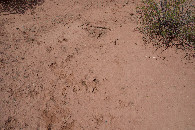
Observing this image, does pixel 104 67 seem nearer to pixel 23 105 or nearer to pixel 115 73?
pixel 115 73

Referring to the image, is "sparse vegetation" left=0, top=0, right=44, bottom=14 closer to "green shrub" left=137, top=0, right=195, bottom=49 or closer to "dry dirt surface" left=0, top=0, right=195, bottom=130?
"dry dirt surface" left=0, top=0, right=195, bottom=130

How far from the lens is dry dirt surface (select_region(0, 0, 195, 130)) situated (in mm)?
2727

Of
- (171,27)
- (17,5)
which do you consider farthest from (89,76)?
(17,5)

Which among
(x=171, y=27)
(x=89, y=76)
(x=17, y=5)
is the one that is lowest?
(x=89, y=76)

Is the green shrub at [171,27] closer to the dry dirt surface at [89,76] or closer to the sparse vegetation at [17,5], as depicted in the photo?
the dry dirt surface at [89,76]

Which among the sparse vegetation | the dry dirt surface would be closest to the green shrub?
the dry dirt surface

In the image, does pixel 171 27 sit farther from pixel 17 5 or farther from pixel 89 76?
pixel 17 5


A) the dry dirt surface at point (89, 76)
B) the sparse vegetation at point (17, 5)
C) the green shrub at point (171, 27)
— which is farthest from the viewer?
the sparse vegetation at point (17, 5)

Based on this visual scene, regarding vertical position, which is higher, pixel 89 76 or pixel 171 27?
pixel 171 27

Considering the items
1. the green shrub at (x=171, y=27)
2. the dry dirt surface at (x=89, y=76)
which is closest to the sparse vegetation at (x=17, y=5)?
the dry dirt surface at (x=89, y=76)

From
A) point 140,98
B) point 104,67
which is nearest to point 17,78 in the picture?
point 104,67

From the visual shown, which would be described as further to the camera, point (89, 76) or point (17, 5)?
point (17, 5)

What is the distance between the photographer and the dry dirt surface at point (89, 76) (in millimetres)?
2727

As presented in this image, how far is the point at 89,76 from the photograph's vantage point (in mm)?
3246
